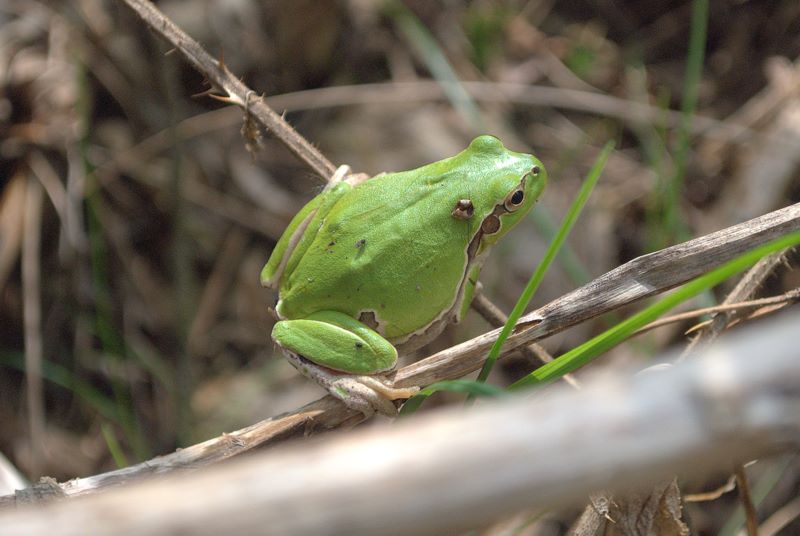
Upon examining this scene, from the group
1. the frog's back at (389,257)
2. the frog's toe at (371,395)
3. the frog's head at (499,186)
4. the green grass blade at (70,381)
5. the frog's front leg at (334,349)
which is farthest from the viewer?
the green grass blade at (70,381)

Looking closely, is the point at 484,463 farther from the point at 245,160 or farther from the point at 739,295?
the point at 245,160

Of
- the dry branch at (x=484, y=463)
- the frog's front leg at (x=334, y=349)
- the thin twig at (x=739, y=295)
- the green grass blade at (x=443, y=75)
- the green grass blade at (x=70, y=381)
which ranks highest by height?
the green grass blade at (x=443, y=75)

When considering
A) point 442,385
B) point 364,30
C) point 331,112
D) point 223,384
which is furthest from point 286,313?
point 364,30

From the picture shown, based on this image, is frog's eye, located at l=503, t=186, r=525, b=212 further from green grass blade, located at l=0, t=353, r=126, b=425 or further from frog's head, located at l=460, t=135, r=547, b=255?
green grass blade, located at l=0, t=353, r=126, b=425

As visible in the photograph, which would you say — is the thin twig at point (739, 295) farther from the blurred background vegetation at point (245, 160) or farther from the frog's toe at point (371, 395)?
the blurred background vegetation at point (245, 160)

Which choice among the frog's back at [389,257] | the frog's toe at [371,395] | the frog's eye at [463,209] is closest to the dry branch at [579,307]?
the frog's toe at [371,395]

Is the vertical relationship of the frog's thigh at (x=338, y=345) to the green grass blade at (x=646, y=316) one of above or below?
above
